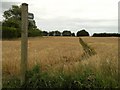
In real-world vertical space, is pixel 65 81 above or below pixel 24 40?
below

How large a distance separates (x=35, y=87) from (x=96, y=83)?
1.19 m

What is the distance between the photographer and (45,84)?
227 inches

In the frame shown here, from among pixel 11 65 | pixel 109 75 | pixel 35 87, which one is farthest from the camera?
pixel 11 65

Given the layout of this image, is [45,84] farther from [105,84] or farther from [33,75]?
[105,84]

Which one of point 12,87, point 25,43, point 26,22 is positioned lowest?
point 12,87

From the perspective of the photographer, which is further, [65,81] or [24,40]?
[24,40]

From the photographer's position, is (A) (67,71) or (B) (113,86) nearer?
(B) (113,86)

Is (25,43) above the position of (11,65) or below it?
above

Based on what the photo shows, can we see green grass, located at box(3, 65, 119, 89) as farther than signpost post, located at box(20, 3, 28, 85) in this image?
No

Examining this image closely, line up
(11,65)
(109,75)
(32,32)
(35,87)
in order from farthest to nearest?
(32,32)
(11,65)
(109,75)
(35,87)

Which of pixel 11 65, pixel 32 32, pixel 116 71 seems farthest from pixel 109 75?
pixel 32 32

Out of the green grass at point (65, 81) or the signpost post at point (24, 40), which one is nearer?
the green grass at point (65, 81)

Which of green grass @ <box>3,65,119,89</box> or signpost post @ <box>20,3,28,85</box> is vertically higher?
signpost post @ <box>20,3,28,85</box>

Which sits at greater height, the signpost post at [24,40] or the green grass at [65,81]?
the signpost post at [24,40]
